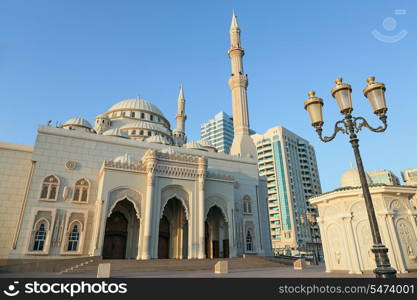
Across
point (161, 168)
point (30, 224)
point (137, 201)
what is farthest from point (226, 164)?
point (30, 224)

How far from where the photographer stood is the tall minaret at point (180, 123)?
139ft

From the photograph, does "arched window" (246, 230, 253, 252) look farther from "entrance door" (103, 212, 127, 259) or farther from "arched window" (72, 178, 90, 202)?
"arched window" (72, 178, 90, 202)

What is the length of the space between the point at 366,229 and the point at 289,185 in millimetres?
62744

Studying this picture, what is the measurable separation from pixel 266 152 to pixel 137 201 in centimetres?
6123

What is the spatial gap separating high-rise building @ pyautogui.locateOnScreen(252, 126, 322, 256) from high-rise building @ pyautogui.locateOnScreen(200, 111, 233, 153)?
4326cm

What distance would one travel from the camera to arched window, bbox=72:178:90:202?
2255 cm

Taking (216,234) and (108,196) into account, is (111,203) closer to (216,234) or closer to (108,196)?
(108,196)

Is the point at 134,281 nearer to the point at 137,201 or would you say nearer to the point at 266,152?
the point at 137,201

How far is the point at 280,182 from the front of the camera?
240 ft

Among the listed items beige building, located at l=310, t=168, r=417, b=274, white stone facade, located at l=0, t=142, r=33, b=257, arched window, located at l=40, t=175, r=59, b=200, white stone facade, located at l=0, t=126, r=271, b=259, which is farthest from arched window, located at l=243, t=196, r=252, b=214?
white stone facade, located at l=0, t=142, r=33, b=257

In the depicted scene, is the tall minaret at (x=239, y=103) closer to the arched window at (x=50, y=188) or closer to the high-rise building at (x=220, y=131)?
the arched window at (x=50, y=188)

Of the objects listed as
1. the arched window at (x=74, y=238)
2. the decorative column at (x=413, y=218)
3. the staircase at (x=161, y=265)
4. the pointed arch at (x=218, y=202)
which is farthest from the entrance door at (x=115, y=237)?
the decorative column at (x=413, y=218)

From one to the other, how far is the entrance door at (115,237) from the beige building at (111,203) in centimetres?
8

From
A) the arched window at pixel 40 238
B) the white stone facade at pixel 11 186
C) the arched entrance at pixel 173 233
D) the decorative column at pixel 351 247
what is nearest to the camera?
the decorative column at pixel 351 247
